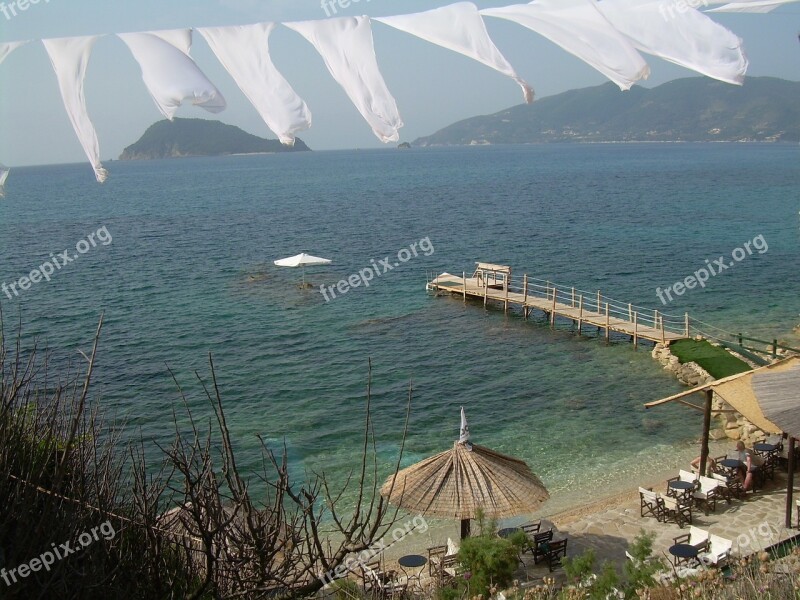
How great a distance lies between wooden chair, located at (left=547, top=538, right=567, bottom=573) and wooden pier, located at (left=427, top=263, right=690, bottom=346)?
1309cm

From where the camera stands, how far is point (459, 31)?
14.3 ft

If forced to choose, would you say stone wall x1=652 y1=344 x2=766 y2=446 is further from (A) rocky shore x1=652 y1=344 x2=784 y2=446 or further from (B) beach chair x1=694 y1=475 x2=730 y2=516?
(B) beach chair x1=694 y1=475 x2=730 y2=516

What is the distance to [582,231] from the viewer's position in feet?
170

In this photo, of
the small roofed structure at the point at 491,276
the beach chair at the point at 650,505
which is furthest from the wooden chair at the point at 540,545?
the small roofed structure at the point at 491,276

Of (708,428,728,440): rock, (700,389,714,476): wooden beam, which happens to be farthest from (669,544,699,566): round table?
(708,428,728,440): rock

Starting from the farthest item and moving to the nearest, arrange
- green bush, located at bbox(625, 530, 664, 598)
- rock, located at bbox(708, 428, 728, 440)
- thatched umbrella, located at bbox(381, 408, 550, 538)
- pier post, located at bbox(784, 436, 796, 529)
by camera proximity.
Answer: rock, located at bbox(708, 428, 728, 440), pier post, located at bbox(784, 436, 796, 529), thatched umbrella, located at bbox(381, 408, 550, 538), green bush, located at bbox(625, 530, 664, 598)

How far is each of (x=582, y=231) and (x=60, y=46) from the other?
49709 millimetres

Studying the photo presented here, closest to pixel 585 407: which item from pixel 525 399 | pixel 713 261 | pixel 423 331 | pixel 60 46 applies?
pixel 525 399

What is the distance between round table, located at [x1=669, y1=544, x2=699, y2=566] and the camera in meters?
9.73

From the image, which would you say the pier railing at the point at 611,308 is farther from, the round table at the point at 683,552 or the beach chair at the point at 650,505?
the round table at the point at 683,552

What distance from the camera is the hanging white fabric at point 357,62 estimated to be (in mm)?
4082

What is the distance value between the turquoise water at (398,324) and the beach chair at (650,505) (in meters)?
2.15

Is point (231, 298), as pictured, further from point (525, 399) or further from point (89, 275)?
point (525, 399)

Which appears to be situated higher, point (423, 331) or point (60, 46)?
point (60, 46)
